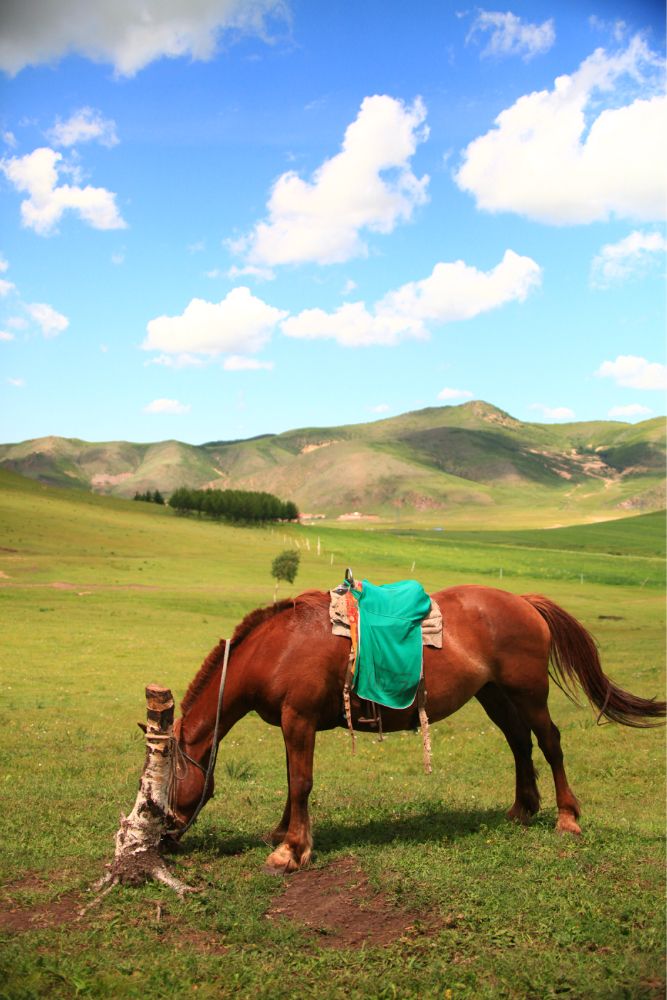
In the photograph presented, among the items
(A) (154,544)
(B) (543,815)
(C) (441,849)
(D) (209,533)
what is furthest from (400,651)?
(D) (209,533)

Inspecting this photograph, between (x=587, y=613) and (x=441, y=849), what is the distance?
4561cm

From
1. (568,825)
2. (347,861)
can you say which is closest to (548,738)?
(568,825)

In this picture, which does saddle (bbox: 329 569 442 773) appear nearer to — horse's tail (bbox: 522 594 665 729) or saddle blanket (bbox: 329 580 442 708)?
saddle blanket (bbox: 329 580 442 708)

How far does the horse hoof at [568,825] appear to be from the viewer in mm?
8594

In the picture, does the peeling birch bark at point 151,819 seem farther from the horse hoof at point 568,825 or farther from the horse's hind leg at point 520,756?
the horse hoof at point 568,825

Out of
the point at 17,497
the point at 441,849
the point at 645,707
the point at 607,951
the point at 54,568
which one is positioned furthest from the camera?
the point at 17,497

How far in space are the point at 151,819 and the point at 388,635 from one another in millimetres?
3161

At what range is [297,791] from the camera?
7848 mm

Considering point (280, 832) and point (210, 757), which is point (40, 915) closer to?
point (210, 757)

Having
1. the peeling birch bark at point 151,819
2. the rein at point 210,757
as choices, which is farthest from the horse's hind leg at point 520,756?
the peeling birch bark at point 151,819

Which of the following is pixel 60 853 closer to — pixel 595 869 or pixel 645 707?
pixel 595 869

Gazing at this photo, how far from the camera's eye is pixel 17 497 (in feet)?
313

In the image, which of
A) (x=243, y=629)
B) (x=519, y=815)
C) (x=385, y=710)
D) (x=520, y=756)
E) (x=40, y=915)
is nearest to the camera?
(x=40, y=915)

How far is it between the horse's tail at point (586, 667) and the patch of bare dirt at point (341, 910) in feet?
12.7
